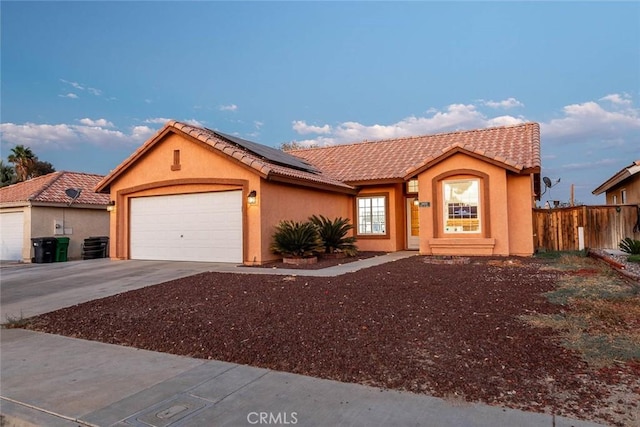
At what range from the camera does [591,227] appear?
1762 cm

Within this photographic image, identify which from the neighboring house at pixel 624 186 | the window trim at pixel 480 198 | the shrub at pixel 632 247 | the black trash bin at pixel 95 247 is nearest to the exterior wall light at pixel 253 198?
the window trim at pixel 480 198

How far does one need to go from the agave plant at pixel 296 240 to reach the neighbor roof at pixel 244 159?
67.2 inches

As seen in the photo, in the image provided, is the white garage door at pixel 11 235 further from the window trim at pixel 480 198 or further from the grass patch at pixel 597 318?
the grass patch at pixel 597 318

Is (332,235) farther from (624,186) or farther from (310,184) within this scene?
(624,186)

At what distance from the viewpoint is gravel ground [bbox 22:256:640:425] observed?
4000 millimetres

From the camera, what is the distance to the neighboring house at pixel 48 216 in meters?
19.0

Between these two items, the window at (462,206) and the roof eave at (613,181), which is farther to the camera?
the roof eave at (613,181)

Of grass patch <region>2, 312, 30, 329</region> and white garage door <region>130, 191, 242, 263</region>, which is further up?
white garage door <region>130, 191, 242, 263</region>

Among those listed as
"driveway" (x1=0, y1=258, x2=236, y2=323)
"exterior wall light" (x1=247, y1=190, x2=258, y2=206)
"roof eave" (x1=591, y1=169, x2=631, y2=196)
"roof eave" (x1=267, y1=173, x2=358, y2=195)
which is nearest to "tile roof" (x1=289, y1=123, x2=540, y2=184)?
"roof eave" (x1=267, y1=173, x2=358, y2=195)

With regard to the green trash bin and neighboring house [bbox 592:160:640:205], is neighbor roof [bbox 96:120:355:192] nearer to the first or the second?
the green trash bin

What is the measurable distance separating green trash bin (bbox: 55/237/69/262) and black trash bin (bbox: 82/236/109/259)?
0.92 meters

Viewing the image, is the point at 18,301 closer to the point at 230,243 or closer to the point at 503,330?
the point at 230,243

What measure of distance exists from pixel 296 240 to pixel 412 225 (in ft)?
22.7

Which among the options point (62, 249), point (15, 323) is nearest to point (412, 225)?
point (15, 323)
